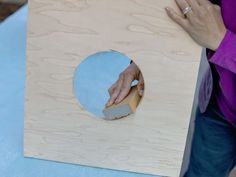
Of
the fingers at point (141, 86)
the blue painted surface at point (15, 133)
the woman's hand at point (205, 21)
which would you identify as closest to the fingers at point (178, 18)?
the woman's hand at point (205, 21)

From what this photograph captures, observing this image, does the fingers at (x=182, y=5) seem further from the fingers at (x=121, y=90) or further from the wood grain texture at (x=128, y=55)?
the fingers at (x=121, y=90)

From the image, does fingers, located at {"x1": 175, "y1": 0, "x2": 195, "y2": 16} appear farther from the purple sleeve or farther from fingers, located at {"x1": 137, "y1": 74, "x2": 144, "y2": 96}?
fingers, located at {"x1": 137, "y1": 74, "x2": 144, "y2": 96}

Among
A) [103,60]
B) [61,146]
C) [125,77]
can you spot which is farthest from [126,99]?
[103,60]

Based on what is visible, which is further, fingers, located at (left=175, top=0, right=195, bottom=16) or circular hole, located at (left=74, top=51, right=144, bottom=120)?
circular hole, located at (left=74, top=51, right=144, bottom=120)

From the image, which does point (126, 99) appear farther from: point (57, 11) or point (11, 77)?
point (11, 77)

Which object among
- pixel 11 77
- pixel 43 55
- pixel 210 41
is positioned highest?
pixel 210 41

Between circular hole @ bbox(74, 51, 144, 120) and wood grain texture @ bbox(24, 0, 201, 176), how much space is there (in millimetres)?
29

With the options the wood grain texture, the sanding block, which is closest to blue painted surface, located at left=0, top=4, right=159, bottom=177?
the wood grain texture

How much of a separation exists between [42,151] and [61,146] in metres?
0.05

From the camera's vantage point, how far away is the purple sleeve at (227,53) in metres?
0.88

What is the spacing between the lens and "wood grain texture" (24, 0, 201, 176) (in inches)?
37.2

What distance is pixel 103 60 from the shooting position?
139 cm

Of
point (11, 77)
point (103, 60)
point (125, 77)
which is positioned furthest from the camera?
point (11, 77)

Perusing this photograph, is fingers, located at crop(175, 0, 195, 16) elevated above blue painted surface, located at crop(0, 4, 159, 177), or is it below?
above
